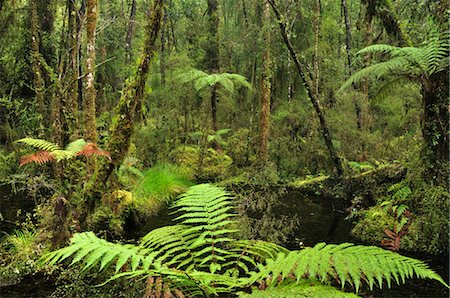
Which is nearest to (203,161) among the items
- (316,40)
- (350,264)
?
(316,40)

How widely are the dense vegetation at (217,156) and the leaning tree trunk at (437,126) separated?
0.02 metres

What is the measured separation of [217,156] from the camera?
1296 centimetres

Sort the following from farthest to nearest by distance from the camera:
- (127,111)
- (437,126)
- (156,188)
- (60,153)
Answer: (156,188) < (437,126) < (127,111) < (60,153)

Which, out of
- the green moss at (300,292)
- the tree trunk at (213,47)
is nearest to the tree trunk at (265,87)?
the tree trunk at (213,47)

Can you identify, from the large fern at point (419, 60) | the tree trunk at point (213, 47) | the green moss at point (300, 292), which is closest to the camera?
the green moss at point (300, 292)

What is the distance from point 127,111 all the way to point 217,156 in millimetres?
8302

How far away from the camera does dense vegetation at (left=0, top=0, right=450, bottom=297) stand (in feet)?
8.84

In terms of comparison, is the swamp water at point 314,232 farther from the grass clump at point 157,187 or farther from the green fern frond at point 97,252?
the green fern frond at point 97,252

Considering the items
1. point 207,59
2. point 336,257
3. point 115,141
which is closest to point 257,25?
point 207,59

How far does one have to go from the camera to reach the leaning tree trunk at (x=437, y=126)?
7.01 meters

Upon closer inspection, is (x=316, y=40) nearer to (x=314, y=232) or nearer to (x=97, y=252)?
(x=314, y=232)

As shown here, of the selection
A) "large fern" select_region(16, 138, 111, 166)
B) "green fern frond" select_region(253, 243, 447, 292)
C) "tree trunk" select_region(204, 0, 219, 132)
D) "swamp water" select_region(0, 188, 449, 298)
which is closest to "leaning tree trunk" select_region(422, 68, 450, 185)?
"swamp water" select_region(0, 188, 449, 298)

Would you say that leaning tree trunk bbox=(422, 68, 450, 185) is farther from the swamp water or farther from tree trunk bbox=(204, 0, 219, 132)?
tree trunk bbox=(204, 0, 219, 132)

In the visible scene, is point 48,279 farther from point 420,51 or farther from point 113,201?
point 420,51
